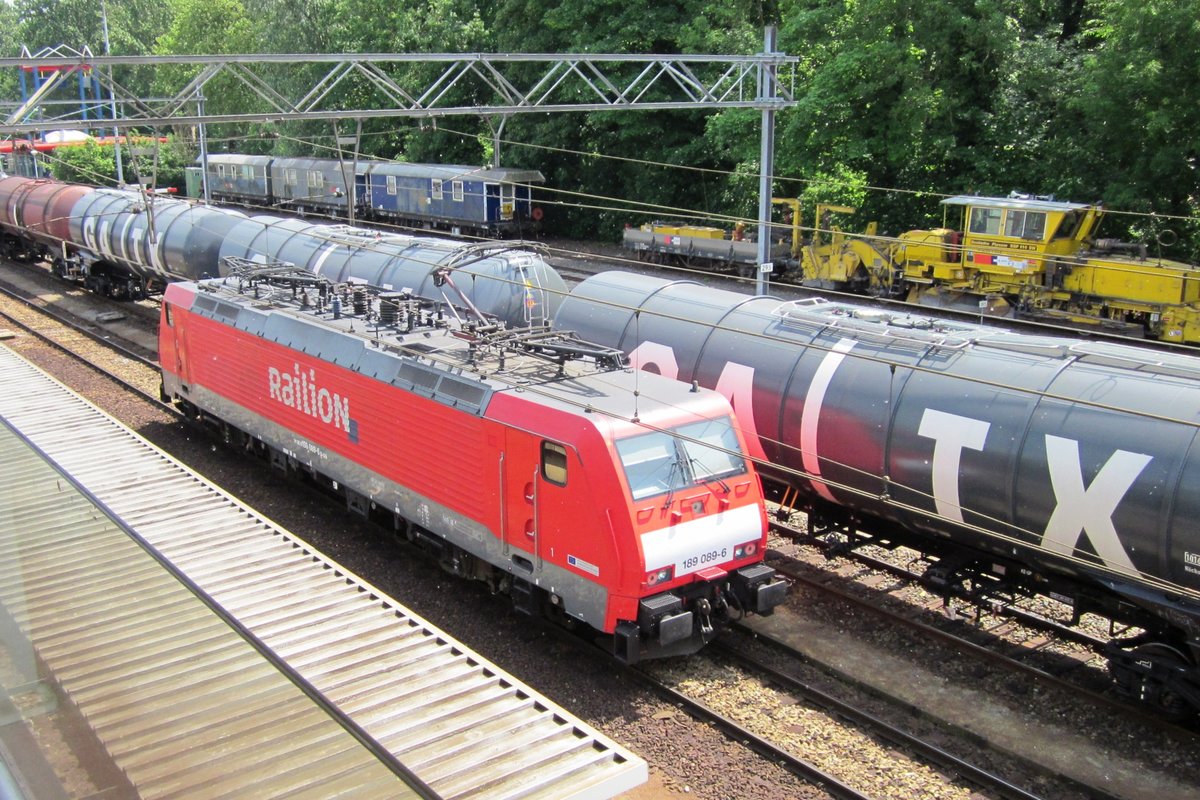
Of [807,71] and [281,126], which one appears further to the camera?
[281,126]

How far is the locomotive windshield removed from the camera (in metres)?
9.98

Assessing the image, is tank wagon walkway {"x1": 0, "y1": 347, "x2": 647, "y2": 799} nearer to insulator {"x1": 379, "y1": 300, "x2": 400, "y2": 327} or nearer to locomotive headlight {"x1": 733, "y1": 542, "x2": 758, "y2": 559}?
locomotive headlight {"x1": 733, "y1": 542, "x2": 758, "y2": 559}

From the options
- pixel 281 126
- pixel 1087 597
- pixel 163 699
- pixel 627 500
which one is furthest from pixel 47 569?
pixel 281 126

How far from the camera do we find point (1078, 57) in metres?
29.6

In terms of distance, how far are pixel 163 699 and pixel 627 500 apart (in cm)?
517

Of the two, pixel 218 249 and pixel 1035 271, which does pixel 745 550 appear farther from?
pixel 1035 271

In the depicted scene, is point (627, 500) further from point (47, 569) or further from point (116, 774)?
point (116, 774)

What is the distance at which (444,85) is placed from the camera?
1967 inches

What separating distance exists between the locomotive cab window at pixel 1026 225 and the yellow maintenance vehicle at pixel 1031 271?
26 mm

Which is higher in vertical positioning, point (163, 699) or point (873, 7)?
point (873, 7)

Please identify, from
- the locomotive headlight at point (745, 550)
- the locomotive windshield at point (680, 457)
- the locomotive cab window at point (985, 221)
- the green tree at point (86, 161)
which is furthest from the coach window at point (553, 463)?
the green tree at point (86, 161)

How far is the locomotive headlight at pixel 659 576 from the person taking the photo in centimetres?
977

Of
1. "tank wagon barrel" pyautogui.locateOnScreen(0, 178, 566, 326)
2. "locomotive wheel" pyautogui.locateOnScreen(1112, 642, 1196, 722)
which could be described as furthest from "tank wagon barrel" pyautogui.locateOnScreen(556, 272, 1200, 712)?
"tank wagon barrel" pyautogui.locateOnScreen(0, 178, 566, 326)

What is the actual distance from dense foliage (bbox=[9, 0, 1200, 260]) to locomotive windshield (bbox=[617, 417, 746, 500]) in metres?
12.1
